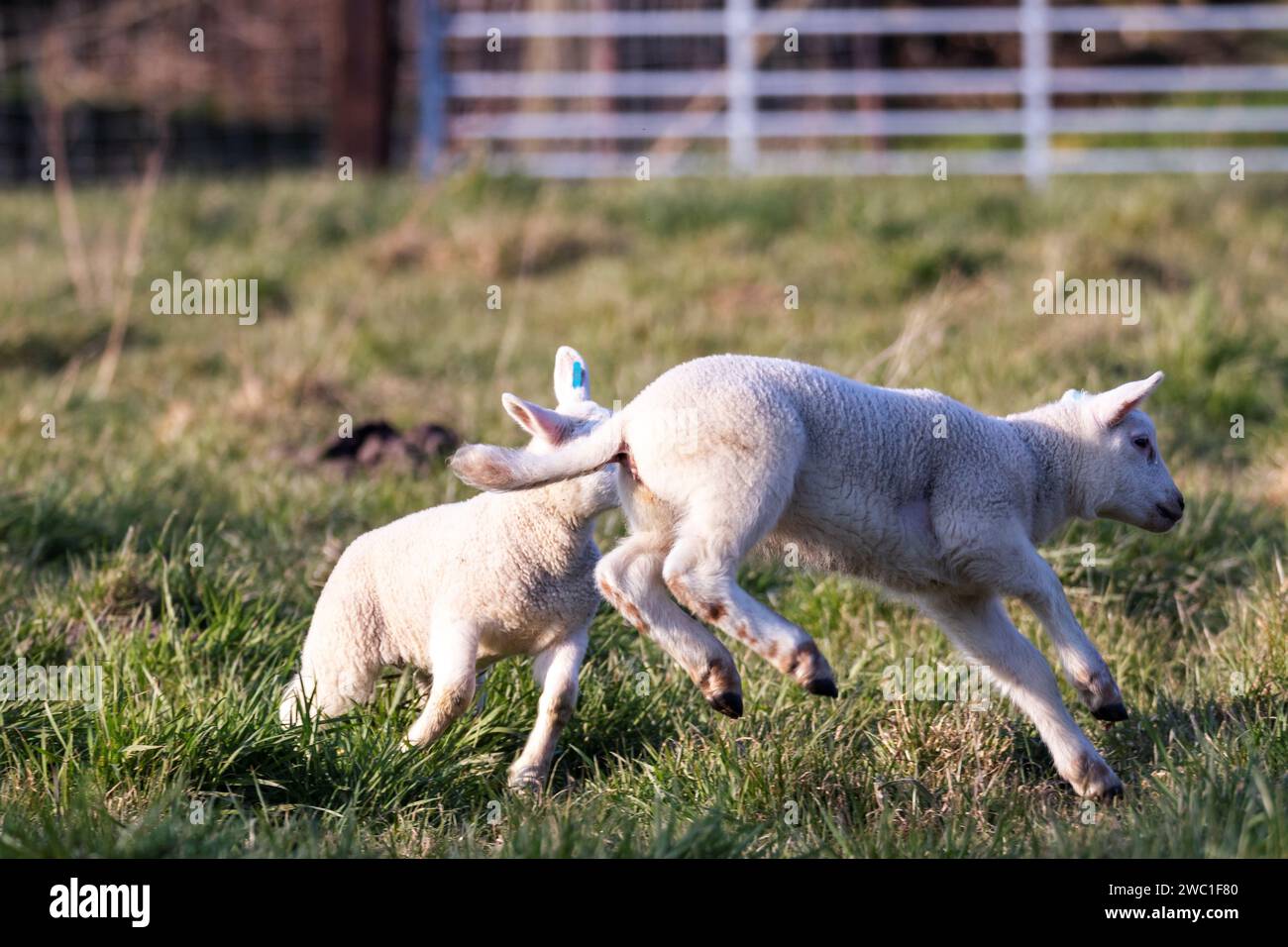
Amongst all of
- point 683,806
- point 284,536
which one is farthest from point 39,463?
point 683,806

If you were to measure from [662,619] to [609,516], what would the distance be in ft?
6.33

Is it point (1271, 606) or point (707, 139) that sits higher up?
point (707, 139)

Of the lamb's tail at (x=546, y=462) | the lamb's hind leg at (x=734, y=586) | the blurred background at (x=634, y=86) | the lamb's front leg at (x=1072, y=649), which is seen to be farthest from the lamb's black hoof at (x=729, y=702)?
the blurred background at (x=634, y=86)

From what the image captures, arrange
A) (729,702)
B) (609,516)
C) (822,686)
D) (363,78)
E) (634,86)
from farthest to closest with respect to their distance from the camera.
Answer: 1. (634,86)
2. (363,78)
3. (609,516)
4. (729,702)
5. (822,686)

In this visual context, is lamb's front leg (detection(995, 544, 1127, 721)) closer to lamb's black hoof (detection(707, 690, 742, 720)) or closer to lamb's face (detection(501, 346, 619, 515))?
lamb's black hoof (detection(707, 690, 742, 720))

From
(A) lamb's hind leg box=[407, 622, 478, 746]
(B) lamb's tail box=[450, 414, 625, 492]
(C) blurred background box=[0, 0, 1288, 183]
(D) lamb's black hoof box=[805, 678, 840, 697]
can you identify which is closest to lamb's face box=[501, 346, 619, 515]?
(B) lamb's tail box=[450, 414, 625, 492]

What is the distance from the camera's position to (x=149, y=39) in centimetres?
1502

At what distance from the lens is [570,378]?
11.7ft

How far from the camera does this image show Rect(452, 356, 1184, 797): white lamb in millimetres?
2930

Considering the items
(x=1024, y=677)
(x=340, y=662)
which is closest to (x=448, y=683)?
(x=340, y=662)

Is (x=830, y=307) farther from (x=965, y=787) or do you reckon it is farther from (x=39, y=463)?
(x=965, y=787)

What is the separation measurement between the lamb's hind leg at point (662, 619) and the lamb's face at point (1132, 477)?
94 centimetres

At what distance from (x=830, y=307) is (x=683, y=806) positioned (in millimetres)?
5107

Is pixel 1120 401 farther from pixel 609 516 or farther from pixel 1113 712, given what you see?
pixel 609 516
